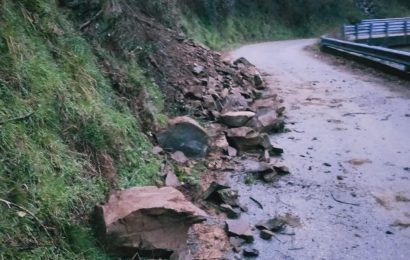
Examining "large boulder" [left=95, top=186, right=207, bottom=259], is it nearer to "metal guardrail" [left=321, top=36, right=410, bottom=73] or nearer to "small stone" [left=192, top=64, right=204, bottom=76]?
"small stone" [left=192, top=64, right=204, bottom=76]

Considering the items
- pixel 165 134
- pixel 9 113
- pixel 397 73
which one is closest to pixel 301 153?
pixel 165 134

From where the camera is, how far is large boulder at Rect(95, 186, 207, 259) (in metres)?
3.82

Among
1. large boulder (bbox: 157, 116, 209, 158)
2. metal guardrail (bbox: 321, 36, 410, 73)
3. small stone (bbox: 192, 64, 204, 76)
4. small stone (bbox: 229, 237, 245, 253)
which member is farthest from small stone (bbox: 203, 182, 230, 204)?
metal guardrail (bbox: 321, 36, 410, 73)

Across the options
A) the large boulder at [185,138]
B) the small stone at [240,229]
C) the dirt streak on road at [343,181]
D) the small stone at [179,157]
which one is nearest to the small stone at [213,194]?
the dirt streak on road at [343,181]

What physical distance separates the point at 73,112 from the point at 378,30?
27.5m

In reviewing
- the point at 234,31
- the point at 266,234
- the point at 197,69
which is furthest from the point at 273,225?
the point at 234,31

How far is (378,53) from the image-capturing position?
14188 mm

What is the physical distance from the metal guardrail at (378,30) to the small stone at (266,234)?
25.4 meters

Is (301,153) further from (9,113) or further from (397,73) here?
(397,73)

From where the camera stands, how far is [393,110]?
9117mm

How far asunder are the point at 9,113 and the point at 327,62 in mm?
15466

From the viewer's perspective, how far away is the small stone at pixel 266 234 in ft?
15.1

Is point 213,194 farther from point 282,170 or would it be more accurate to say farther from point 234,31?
point 234,31

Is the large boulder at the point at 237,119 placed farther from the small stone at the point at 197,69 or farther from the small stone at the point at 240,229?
the small stone at the point at 240,229
